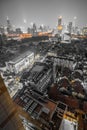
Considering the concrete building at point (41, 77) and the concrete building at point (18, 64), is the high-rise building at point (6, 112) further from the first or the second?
the concrete building at point (18, 64)

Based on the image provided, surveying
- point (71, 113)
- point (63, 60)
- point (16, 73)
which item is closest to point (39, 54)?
point (16, 73)

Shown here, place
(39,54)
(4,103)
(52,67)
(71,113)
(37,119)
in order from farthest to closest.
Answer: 1. (39,54)
2. (52,67)
3. (71,113)
4. (37,119)
5. (4,103)

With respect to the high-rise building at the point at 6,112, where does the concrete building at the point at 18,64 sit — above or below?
below

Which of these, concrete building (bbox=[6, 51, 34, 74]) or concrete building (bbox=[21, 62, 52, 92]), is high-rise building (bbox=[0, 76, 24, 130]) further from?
concrete building (bbox=[6, 51, 34, 74])

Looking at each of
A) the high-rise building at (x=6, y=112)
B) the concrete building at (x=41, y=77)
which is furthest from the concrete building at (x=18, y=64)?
the high-rise building at (x=6, y=112)

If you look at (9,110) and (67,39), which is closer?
(9,110)

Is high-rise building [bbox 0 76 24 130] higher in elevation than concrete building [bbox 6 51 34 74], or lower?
higher

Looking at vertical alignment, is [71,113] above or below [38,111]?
below

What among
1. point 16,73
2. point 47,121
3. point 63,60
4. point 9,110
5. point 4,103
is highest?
point 4,103

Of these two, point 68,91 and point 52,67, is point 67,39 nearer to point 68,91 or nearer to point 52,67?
point 52,67

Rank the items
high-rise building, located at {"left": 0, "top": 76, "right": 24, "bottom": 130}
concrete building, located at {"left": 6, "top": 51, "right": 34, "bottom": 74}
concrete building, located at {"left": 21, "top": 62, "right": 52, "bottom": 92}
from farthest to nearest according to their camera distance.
→ concrete building, located at {"left": 6, "top": 51, "right": 34, "bottom": 74} < concrete building, located at {"left": 21, "top": 62, "right": 52, "bottom": 92} < high-rise building, located at {"left": 0, "top": 76, "right": 24, "bottom": 130}

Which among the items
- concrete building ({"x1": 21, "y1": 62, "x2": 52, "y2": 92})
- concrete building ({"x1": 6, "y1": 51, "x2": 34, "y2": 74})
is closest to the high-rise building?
concrete building ({"x1": 21, "y1": 62, "x2": 52, "y2": 92})
